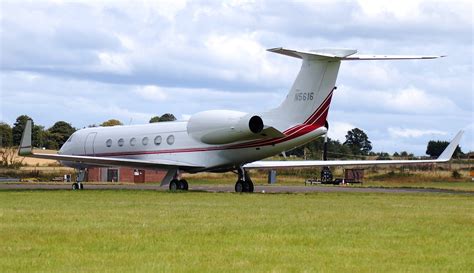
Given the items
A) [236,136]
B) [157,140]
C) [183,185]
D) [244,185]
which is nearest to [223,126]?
[236,136]

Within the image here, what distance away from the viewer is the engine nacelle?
3525cm

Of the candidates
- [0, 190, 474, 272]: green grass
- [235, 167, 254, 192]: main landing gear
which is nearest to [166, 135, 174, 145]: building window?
[235, 167, 254, 192]: main landing gear

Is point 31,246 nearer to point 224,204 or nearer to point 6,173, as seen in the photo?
point 224,204


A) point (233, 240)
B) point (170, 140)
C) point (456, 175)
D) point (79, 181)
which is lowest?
point (233, 240)

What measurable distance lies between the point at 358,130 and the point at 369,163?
103329 mm

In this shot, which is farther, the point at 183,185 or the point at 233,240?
the point at 183,185

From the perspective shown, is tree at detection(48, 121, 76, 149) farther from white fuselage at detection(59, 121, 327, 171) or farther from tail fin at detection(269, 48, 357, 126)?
tail fin at detection(269, 48, 357, 126)

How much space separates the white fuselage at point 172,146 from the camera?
3609cm

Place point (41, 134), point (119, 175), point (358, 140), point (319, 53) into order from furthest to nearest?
point (358, 140) < point (41, 134) < point (119, 175) < point (319, 53)

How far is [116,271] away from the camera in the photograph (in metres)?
11.6

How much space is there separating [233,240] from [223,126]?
2140cm

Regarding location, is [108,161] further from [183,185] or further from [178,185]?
[183,185]

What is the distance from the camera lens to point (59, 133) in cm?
13162

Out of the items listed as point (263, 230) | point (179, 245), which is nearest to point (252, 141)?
point (263, 230)
